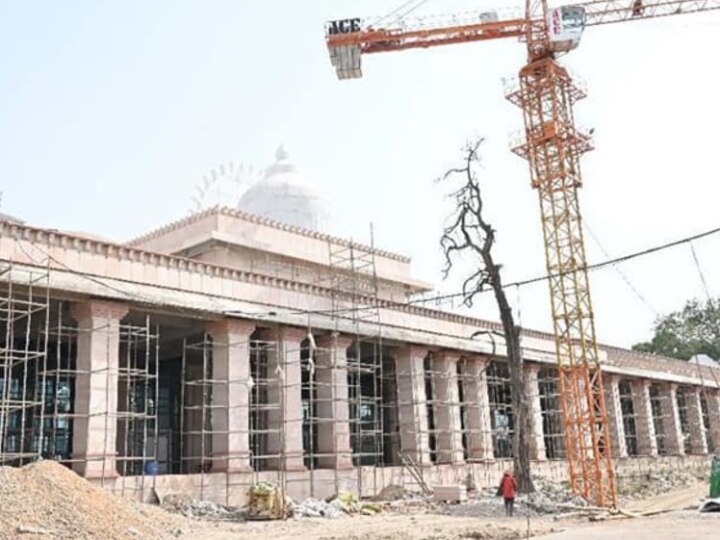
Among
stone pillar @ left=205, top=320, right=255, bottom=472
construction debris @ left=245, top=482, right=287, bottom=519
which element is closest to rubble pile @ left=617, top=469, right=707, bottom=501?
construction debris @ left=245, top=482, right=287, bottom=519

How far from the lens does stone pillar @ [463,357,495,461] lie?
35.0 metres

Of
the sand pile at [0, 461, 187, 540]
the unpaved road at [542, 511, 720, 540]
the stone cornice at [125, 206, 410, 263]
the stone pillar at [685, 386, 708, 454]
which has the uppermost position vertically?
the stone cornice at [125, 206, 410, 263]

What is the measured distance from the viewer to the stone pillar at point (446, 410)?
3353cm

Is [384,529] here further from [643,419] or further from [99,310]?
[643,419]

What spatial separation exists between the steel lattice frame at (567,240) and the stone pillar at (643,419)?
16233mm

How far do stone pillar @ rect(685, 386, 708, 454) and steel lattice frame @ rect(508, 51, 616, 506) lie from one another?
2598 centimetres

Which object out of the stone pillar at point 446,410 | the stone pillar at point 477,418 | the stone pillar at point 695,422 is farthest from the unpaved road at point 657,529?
the stone pillar at point 695,422

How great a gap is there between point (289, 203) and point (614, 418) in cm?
2127

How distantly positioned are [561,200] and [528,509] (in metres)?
12.2

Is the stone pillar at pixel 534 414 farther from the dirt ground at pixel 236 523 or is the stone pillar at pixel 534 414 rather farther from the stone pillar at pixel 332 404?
the dirt ground at pixel 236 523

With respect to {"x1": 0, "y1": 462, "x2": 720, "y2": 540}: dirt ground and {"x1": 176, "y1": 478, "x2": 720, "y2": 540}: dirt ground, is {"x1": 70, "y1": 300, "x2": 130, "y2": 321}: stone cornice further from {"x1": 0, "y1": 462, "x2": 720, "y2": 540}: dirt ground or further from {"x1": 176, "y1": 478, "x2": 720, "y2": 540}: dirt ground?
{"x1": 176, "y1": 478, "x2": 720, "y2": 540}: dirt ground

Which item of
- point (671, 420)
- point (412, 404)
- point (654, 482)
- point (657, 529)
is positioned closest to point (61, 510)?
point (657, 529)

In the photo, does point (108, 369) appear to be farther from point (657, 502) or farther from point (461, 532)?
point (657, 502)

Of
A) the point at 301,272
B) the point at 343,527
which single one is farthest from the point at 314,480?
the point at 301,272
